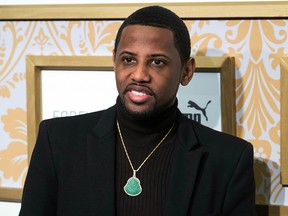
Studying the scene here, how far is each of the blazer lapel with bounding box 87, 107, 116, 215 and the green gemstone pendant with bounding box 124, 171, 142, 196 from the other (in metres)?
Result: 0.02

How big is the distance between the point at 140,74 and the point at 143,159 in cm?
14

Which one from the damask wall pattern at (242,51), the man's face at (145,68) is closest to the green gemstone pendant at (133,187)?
the man's face at (145,68)

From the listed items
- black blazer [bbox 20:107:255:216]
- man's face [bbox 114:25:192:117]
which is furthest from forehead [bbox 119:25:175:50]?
black blazer [bbox 20:107:255:216]

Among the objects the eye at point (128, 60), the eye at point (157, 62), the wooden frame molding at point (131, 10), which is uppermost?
the wooden frame molding at point (131, 10)

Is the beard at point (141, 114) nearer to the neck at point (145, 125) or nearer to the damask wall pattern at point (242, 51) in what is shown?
the neck at point (145, 125)

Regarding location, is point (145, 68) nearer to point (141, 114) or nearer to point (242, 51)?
point (141, 114)

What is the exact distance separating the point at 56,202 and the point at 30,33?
337 mm

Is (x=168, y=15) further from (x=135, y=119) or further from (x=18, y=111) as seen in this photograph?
(x=18, y=111)

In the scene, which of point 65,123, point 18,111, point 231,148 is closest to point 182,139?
point 231,148

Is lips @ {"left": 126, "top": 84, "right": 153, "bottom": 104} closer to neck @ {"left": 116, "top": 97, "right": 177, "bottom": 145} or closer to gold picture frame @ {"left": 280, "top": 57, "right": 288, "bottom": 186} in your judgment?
neck @ {"left": 116, "top": 97, "right": 177, "bottom": 145}

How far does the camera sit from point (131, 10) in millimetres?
991

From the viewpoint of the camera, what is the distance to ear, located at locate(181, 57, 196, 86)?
0.90m

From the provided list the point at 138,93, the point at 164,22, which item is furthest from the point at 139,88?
the point at 164,22

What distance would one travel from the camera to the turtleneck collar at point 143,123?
0.86 metres
